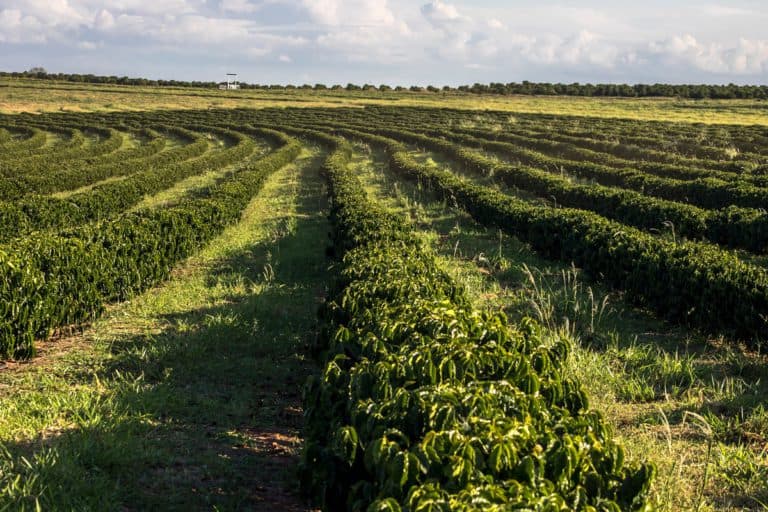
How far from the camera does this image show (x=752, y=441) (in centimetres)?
707

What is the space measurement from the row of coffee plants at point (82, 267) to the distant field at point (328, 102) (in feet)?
210

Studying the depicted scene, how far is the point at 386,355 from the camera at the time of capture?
5039 millimetres

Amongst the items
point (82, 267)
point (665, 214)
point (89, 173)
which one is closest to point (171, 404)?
point (82, 267)

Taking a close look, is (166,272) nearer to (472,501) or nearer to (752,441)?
(752,441)

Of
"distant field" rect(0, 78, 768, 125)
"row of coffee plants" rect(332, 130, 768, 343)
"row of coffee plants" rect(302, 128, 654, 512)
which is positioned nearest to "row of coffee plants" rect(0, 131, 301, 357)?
"row of coffee plants" rect(302, 128, 654, 512)

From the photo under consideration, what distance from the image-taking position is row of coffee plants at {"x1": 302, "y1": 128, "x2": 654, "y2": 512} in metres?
3.61

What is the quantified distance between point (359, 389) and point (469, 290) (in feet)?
27.9

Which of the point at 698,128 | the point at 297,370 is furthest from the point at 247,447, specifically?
the point at 698,128

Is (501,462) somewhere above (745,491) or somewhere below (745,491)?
above

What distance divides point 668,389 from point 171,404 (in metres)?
6.05

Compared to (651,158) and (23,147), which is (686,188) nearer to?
(651,158)

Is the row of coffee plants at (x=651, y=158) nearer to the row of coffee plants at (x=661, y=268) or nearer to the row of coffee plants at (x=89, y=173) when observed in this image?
the row of coffee plants at (x=661, y=268)

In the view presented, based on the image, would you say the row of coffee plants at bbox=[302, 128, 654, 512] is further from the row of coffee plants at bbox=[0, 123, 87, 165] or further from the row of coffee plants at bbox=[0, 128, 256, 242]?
the row of coffee plants at bbox=[0, 123, 87, 165]

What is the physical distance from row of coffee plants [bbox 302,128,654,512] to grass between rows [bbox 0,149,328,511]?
163 cm
